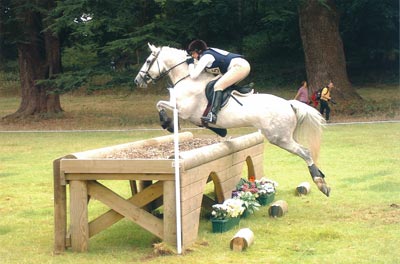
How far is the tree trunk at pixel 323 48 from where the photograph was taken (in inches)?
1027

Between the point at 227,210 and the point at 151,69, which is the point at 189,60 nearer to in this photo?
the point at 151,69

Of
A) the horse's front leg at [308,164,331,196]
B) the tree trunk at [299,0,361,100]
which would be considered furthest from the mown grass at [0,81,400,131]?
the horse's front leg at [308,164,331,196]

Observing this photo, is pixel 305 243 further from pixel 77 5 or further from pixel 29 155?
pixel 77 5

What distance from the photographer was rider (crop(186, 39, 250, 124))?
8.79m

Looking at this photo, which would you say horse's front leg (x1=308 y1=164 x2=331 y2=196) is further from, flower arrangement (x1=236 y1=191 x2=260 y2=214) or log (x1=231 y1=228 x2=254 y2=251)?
log (x1=231 y1=228 x2=254 y2=251)

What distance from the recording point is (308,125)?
31.0 ft

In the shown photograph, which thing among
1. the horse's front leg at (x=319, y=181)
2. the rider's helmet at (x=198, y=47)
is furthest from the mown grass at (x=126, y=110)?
the horse's front leg at (x=319, y=181)

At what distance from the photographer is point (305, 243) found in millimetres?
7520

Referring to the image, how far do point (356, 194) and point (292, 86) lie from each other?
27.3 metres

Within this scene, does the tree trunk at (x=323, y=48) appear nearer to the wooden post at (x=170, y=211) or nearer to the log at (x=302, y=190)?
the log at (x=302, y=190)

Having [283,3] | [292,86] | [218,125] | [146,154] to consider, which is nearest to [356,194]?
[218,125]

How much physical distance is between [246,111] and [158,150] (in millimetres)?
1399

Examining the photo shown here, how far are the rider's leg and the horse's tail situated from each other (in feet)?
3.05

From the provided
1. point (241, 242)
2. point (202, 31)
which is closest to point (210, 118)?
point (241, 242)
